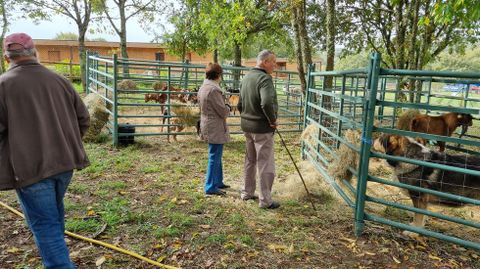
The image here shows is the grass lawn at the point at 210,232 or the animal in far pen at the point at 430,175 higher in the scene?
the animal in far pen at the point at 430,175

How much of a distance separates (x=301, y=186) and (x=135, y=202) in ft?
7.59

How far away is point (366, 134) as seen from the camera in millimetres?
3637

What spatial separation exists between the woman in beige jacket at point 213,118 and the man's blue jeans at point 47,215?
2.47m

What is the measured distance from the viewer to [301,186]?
510 centimetres

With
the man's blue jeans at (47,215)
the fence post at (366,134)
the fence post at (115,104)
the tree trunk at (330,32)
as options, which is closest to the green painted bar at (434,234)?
the fence post at (366,134)

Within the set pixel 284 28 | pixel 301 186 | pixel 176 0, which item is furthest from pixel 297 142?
pixel 176 0

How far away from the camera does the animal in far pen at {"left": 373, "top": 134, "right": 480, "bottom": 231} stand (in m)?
3.64

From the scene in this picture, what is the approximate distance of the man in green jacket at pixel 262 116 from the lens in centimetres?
421

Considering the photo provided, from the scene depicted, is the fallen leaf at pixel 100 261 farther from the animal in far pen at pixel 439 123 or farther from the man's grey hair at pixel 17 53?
the animal in far pen at pixel 439 123

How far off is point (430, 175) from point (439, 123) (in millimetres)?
3219

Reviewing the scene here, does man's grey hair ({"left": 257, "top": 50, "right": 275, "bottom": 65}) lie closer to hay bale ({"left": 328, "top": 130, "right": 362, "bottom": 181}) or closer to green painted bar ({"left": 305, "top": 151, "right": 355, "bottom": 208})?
hay bale ({"left": 328, "top": 130, "right": 362, "bottom": 181})

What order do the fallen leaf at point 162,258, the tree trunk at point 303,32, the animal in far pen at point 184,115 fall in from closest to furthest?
1. the fallen leaf at point 162,258
2. the animal in far pen at point 184,115
3. the tree trunk at point 303,32

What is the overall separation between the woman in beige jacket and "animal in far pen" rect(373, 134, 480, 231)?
2.15 meters

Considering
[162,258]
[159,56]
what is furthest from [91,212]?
[159,56]
